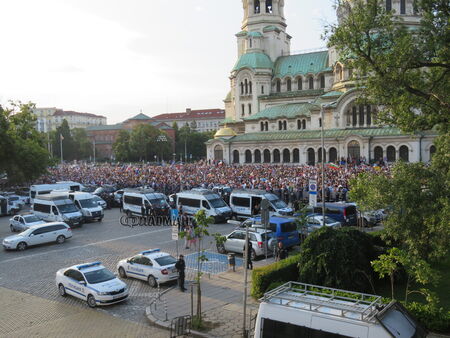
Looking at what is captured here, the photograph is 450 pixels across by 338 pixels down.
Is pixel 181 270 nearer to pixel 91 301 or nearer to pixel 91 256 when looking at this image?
pixel 91 301

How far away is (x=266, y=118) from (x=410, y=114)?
5499 centimetres

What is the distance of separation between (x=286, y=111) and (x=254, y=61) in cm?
1273

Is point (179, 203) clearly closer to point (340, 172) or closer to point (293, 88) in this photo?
point (340, 172)

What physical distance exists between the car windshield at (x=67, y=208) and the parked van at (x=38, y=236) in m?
4.77

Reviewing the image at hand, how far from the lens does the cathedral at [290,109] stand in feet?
188

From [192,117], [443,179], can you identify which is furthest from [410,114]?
[192,117]

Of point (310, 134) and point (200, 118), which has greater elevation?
point (200, 118)

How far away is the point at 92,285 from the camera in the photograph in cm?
1450

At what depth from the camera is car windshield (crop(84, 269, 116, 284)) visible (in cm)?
1479

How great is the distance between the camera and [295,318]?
861 centimetres

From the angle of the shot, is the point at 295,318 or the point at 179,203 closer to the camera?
the point at 295,318

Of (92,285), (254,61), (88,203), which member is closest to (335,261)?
(92,285)

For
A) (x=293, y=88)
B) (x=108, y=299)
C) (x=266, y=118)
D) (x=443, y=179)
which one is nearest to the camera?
(x=443, y=179)

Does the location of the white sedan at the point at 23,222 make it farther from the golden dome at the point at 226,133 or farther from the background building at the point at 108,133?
the background building at the point at 108,133
